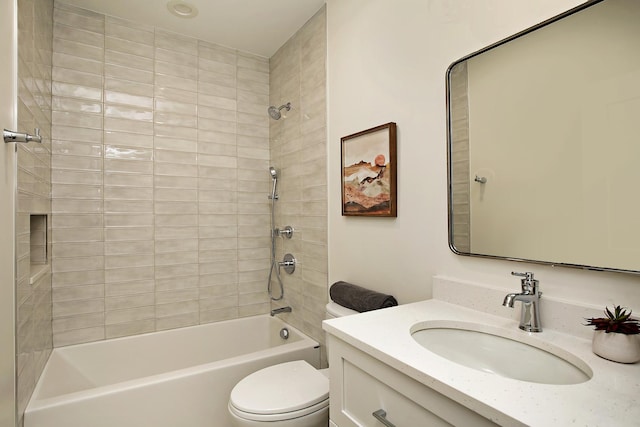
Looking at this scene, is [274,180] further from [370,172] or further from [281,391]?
[281,391]

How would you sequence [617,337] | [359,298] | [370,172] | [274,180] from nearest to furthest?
[617,337], [359,298], [370,172], [274,180]

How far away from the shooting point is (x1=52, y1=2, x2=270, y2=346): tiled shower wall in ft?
6.95

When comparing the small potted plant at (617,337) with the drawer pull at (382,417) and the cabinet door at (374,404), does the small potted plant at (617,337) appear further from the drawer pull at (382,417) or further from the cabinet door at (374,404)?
the drawer pull at (382,417)

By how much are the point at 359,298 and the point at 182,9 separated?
6.94 feet

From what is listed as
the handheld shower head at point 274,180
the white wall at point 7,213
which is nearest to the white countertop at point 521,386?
the white wall at point 7,213

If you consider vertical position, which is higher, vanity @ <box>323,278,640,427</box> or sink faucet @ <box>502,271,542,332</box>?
sink faucet @ <box>502,271,542,332</box>

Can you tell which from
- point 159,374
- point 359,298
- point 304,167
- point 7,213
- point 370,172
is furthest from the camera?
point 304,167

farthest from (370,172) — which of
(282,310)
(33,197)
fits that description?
(33,197)

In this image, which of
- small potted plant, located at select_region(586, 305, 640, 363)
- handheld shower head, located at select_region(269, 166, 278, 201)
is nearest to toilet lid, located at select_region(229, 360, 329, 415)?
small potted plant, located at select_region(586, 305, 640, 363)

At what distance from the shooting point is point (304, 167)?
2.31 metres

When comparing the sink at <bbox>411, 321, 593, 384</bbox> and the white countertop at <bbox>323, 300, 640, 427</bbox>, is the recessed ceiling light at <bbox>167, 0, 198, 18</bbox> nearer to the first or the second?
the white countertop at <bbox>323, 300, 640, 427</bbox>

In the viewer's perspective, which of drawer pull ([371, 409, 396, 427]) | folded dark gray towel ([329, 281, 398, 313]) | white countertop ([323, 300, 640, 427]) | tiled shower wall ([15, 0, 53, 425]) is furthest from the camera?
folded dark gray towel ([329, 281, 398, 313])

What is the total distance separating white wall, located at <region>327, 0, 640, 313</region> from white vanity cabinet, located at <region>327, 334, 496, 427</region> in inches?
21.4

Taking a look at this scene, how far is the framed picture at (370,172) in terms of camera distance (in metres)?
1.56
